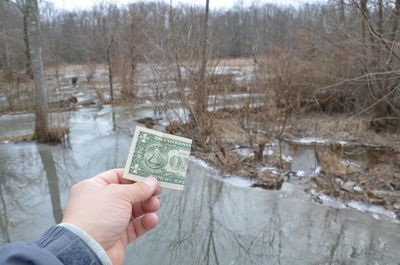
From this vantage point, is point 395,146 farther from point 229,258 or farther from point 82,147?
point 82,147

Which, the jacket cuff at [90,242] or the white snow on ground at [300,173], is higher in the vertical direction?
the jacket cuff at [90,242]

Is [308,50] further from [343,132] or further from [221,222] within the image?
[221,222]

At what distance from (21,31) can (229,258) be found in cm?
3473

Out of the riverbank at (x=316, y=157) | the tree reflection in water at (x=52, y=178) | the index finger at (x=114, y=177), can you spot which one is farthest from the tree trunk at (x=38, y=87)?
the index finger at (x=114, y=177)

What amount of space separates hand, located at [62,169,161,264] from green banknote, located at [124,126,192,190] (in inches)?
5.0

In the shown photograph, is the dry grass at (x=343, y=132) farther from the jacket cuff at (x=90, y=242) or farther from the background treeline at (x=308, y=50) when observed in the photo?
the jacket cuff at (x=90, y=242)

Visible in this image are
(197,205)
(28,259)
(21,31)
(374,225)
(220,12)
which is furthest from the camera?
(220,12)

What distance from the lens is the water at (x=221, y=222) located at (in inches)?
164

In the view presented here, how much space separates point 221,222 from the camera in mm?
4984

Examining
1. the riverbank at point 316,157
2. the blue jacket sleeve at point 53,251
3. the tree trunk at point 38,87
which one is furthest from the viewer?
the tree trunk at point 38,87

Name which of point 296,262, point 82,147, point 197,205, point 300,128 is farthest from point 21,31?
point 296,262

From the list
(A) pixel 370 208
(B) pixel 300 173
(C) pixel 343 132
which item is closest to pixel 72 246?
(A) pixel 370 208

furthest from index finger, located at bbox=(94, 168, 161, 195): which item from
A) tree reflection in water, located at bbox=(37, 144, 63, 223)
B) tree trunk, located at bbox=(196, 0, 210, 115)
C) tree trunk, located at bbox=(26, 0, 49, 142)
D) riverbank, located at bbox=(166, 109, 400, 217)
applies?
tree trunk, located at bbox=(26, 0, 49, 142)

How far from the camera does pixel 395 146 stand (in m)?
9.65
